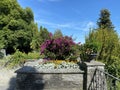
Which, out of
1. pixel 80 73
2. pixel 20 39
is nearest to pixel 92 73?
pixel 80 73

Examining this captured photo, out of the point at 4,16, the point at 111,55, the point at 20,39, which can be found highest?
the point at 4,16

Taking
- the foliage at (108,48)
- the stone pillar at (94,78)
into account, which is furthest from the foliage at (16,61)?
the stone pillar at (94,78)

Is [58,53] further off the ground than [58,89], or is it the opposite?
[58,53]

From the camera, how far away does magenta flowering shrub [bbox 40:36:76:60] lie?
8.90m

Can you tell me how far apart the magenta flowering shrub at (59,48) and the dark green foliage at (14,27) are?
48.6ft

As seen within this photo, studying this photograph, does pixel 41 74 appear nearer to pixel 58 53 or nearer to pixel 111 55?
pixel 58 53

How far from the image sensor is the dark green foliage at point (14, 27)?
2350cm

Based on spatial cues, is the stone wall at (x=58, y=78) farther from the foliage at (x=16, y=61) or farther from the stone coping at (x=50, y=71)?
the foliage at (x=16, y=61)

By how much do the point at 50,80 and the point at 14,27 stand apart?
18947 mm

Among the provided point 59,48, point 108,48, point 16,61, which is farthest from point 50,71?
point 16,61

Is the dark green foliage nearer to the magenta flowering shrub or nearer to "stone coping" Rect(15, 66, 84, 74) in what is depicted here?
the magenta flowering shrub

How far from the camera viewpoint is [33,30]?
1013 inches

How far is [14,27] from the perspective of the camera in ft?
78.9

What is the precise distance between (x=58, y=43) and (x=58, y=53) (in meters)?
0.44
